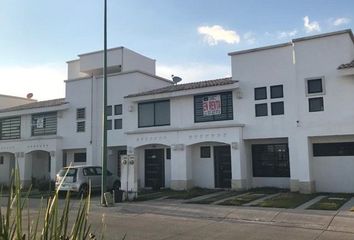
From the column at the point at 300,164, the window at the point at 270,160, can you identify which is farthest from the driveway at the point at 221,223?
the window at the point at 270,160

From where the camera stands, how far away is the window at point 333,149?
19.1 metres

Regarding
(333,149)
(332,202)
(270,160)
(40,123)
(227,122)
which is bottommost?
(332,202)

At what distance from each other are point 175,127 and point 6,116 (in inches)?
601

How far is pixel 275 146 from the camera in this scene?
2138 centimetres

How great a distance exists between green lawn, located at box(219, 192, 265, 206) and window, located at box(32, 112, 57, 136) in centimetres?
1581

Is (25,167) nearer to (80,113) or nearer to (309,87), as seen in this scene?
(80,113)

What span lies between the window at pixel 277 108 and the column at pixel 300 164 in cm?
142

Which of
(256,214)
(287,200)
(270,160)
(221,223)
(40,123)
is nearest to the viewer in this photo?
(221,223)

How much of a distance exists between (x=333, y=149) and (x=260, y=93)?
14.8ft

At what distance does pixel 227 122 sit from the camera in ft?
71.3

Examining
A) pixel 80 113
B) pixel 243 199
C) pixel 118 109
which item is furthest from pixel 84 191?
pixel 80 113

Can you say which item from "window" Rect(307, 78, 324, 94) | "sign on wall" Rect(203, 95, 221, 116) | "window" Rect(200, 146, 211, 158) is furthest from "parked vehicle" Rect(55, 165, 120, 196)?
"window" Rect(307, 78, 324, 94)

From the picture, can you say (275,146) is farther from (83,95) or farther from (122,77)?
(83,95)

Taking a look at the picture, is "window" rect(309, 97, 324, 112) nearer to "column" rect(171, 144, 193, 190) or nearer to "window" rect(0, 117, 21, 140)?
"column" rect(171, 144, 193, 190)
